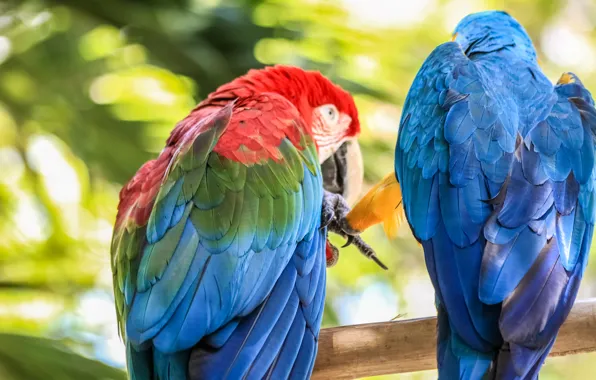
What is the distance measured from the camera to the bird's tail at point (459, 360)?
946 millimetres

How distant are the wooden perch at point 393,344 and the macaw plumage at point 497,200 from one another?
0.67ft

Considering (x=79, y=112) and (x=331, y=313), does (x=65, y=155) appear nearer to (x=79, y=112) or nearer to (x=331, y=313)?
(x=79, y=112)

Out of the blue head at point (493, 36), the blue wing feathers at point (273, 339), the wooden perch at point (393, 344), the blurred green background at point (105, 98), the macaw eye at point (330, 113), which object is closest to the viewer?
the blue wing feathers at point (273, 339)

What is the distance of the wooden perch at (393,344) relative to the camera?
1226 millimetres

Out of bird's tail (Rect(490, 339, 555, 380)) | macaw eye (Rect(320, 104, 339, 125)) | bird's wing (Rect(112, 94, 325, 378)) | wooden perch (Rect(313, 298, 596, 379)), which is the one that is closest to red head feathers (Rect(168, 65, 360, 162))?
macaw eye (Rect(320, 104, 339, 125))

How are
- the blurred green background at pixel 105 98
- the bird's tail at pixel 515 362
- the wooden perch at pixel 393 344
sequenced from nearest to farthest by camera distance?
the bird's tail at pixel 515 362
the wooden perch at pixel 393 344
the blurred green background at pixel 105 98

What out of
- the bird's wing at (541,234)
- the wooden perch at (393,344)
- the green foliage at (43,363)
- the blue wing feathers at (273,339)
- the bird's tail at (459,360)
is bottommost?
the green foliage at (43,363)

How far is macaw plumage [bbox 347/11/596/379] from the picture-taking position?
96 centimetres

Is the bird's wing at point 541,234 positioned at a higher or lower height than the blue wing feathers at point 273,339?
higher

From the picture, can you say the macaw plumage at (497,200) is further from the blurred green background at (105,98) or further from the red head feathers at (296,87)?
the blurred green background at (105,98)

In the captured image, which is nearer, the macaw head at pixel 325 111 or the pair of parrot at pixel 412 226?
the pair of parrot at pixel 412 226

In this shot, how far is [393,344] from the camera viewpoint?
1.26 metres

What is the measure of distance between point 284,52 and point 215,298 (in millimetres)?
1446

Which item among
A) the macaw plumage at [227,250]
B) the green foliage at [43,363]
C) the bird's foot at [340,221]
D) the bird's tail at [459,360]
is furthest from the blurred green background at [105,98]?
the bird's tail at [459,360]
